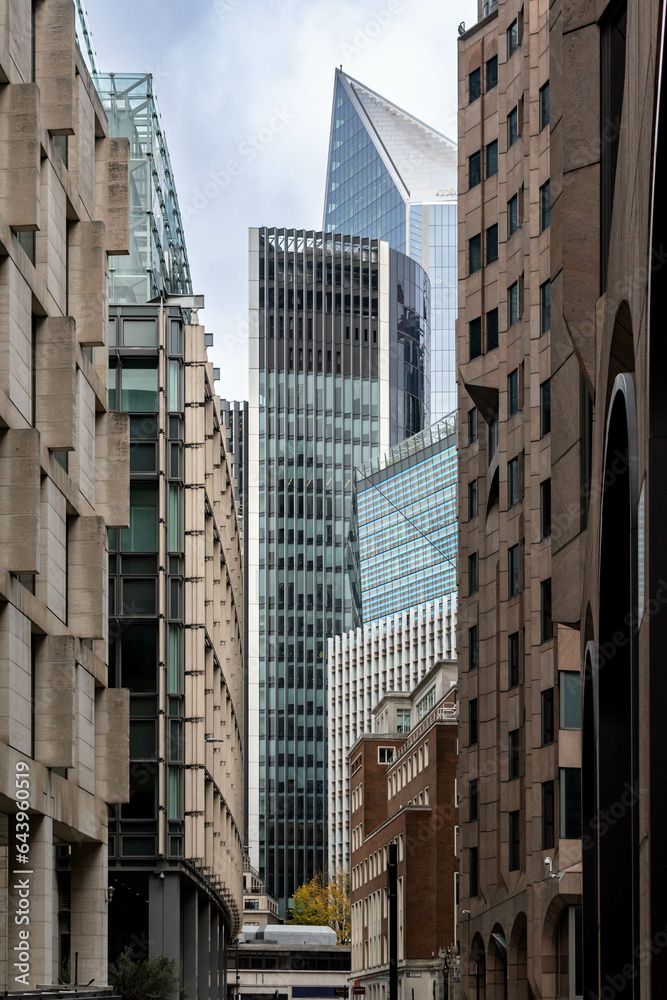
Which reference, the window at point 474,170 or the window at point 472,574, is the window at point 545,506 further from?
the window at point 474,170

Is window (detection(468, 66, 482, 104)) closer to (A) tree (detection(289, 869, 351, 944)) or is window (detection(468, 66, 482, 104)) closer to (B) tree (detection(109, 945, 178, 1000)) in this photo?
(B) tree (detection(109, 945, 178, 1000))

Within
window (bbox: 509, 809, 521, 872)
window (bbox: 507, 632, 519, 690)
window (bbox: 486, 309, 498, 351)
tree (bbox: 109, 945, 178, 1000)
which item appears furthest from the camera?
window (bbox: 486, 309, 498, 351)

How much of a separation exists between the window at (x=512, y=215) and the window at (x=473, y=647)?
1515 centimetres

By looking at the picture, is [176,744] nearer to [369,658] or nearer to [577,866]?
[577,866]

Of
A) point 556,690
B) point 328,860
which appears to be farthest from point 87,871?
point 328,860

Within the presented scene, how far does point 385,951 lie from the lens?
110875mm

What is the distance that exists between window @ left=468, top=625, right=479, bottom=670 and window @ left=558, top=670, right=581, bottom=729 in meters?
15.4

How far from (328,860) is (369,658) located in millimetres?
29023

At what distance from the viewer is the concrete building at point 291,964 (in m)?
148

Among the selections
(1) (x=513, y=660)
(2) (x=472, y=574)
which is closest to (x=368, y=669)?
(2) (x=472, y=574)

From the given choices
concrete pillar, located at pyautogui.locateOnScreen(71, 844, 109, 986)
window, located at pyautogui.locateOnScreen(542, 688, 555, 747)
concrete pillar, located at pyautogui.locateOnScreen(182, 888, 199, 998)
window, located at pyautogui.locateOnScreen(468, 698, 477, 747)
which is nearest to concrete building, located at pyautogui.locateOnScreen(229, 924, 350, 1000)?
concrete pillar, located at pyautogui.locateOnScreen(182, 888, 199, 998)

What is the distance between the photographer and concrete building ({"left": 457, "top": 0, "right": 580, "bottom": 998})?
43.6 meters

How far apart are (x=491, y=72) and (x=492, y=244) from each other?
7156 mm

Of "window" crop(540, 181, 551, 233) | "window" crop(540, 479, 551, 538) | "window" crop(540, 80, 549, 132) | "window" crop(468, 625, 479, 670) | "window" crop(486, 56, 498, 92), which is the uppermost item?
"window" crop(486, 56, 498, 92)
